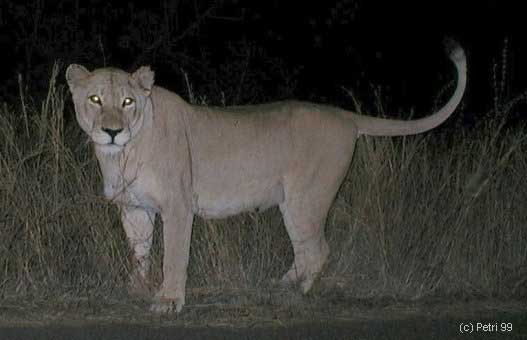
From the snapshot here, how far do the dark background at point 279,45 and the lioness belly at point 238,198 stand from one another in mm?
4197

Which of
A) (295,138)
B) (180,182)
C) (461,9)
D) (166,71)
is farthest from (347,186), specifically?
(461,9)

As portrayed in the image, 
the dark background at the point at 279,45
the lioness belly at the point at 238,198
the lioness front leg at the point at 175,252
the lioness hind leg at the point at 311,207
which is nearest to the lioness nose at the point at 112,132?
the lioness front leg at the point at 175,252

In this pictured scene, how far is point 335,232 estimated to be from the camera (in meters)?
8.54

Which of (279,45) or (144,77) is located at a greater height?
(144,77)

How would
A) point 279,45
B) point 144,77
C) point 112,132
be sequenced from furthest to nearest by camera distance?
point 279,45 → point 144,77 → point 112,132

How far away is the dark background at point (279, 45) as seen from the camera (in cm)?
1339

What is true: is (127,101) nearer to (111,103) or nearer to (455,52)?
(111,103)

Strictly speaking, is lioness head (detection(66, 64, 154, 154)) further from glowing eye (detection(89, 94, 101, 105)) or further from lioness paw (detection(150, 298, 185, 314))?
lioness paw (detection(150, 298, 185, 314))

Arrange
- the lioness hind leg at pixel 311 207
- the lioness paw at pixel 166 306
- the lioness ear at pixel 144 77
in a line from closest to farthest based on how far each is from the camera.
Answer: the lioness paw at pixel 166 306 → the lioness ear at pixel 144 77 → the lioness hind leg at pixel 311 207

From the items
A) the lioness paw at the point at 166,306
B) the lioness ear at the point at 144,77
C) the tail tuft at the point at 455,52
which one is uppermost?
the tail tuft at the point at 455,52

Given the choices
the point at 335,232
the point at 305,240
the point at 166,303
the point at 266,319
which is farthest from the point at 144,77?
the point at 335,232

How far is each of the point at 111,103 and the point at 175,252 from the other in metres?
0.99

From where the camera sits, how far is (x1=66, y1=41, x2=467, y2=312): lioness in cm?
716

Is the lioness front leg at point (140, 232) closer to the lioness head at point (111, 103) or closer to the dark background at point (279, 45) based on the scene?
the lioness head at point (111, 103)
